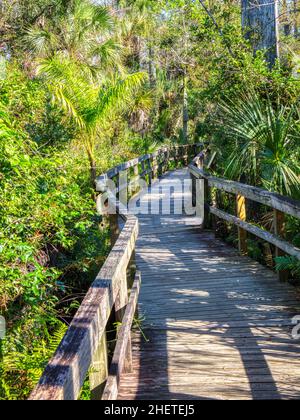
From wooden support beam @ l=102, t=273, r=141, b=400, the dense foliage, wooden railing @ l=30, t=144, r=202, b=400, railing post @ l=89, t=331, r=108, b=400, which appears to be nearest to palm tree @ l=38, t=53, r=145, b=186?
the dense foliage

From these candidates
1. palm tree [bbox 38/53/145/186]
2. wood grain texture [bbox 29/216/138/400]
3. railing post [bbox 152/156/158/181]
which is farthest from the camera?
railing post [bbox 152/156/158/181]

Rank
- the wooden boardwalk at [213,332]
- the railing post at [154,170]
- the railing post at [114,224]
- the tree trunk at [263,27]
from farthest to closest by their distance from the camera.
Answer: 1. the railing post at [154,170]
2. the tree trunk at [263,27]
3. the railing post at [114,224]
4. the wooden boardwalk at [213,332]

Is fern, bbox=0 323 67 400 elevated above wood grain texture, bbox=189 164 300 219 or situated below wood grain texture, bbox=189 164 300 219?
below

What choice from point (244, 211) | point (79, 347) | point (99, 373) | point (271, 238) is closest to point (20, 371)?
point (99, 373)

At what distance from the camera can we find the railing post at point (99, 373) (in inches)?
113

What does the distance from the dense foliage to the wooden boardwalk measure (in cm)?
61

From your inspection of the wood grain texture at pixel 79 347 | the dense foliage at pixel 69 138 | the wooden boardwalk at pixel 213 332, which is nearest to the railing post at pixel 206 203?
the dense foliage at pixel 69 138

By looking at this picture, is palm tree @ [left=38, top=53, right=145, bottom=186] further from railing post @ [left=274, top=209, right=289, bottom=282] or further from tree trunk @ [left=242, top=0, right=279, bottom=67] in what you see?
railing post @ [left=274, top=209, right=289, bottom=282]

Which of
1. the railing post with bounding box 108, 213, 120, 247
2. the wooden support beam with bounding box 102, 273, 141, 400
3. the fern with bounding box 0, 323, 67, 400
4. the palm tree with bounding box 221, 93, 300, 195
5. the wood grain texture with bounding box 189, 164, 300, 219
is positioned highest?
the palm tree with bounding box 221, 93, 300, 195

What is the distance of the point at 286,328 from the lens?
443 cm

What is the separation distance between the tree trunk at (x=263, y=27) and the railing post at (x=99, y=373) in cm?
783

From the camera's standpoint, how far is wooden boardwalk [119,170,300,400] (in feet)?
11.5

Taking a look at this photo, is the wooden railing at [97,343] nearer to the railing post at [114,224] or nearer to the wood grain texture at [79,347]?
the wood grain texture at [79,347]
